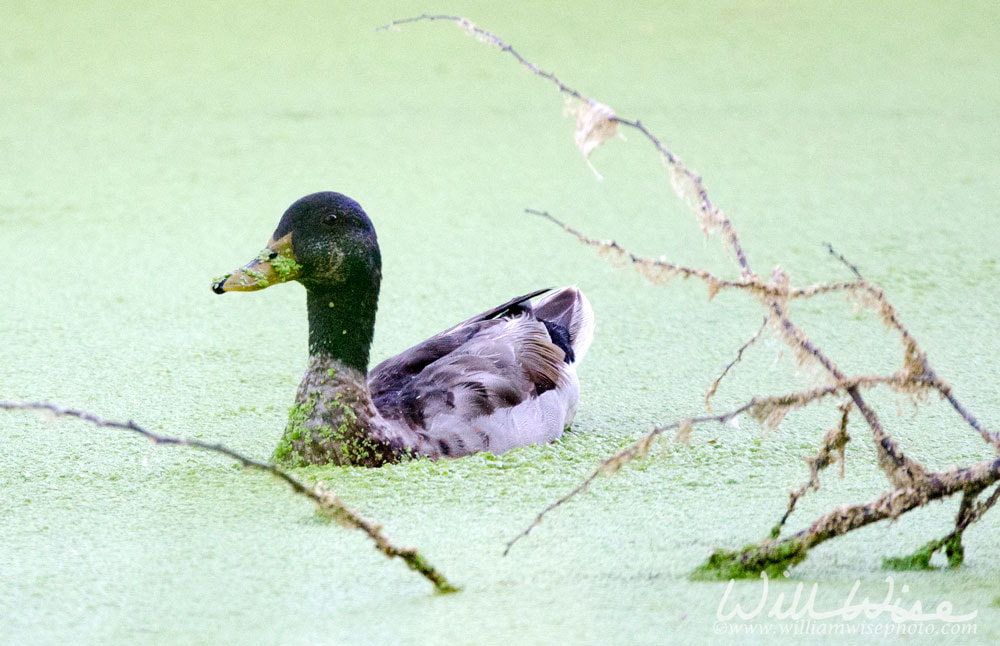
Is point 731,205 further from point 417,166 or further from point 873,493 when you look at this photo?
point 873,493

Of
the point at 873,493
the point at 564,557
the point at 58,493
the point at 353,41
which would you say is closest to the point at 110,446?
the point at 58,493

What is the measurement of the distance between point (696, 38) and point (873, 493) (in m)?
3.37

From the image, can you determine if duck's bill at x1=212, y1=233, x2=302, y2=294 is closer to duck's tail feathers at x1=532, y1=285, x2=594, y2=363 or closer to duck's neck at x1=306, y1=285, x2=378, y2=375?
duck's neck at x1=306, y1=285, x2=378, y2=375

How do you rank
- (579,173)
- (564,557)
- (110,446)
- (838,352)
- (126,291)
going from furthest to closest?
(579,173) → (126,291) → (838,352) → (110,446) → (564,557)

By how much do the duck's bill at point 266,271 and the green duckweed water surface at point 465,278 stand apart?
0.30 m

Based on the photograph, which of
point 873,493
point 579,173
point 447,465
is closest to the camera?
point 873,493

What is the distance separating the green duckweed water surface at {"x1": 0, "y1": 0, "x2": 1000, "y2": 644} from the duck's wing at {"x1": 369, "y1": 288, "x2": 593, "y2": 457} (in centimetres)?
6

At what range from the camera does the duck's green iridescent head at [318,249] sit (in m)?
2.30

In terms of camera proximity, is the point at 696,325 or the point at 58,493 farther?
the point at 696,325

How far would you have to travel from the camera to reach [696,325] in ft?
10.1

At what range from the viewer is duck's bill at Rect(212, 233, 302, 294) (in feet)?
7.39

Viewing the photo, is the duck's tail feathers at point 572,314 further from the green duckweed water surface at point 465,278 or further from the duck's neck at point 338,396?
the duck's neck at point 338,396

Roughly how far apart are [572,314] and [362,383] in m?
0.68

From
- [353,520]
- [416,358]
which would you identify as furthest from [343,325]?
[353,520]
